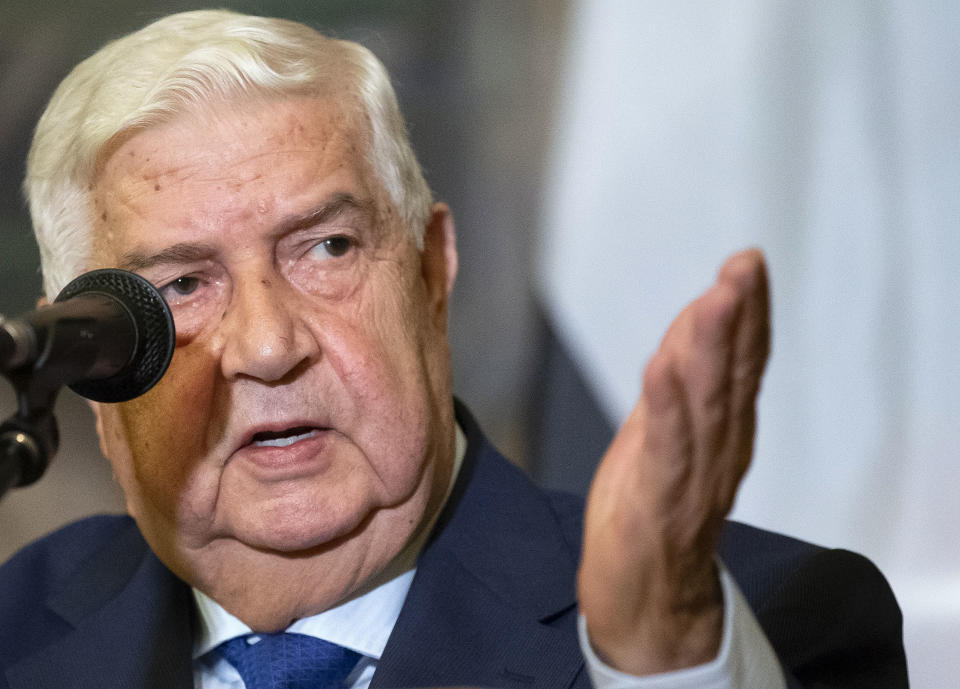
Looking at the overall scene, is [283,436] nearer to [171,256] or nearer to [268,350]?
[268,350]

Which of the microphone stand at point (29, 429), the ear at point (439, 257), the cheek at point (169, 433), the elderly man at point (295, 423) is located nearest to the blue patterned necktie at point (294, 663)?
the elderly man at point (295, 423)

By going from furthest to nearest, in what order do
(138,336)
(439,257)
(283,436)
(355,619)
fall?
(439,257) < (355,619) < (283,436) < (138,336)

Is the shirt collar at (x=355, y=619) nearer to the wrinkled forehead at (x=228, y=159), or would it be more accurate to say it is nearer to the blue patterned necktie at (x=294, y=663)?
the blue patterned necktie at (x=294, y=663)

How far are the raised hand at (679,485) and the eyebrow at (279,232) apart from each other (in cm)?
66

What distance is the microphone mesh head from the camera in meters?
1.20

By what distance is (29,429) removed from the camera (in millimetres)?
1043

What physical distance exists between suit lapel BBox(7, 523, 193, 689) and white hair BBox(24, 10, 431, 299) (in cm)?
51

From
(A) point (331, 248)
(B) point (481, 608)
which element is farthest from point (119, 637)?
(A) point (331, 248)

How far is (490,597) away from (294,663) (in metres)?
0.31

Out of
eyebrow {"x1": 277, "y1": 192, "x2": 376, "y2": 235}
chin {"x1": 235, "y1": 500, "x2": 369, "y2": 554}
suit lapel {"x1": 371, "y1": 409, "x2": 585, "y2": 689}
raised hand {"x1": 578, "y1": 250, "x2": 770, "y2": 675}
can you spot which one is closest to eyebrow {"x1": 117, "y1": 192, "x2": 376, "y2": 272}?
eyebrow {"x1": 277, "y1": 192, "x2": 376, "y2": 235}

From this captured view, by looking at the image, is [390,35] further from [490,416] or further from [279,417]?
[279,417]

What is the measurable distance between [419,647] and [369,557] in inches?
5.9

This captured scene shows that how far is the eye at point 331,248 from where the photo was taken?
1652 mm

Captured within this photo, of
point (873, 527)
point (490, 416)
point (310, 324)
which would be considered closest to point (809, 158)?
point (873, 527)
